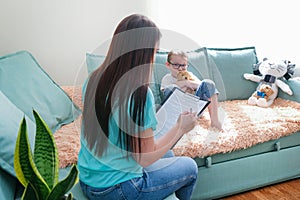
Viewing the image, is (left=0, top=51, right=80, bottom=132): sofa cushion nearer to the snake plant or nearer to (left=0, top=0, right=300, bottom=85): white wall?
(left=0, top=0, right=300, bottom=85): white wall

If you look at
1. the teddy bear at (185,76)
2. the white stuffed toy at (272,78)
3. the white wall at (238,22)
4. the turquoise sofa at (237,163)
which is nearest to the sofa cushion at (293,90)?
the white stuffed toy at (272,78)

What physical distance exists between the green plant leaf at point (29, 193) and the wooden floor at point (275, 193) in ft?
4.23

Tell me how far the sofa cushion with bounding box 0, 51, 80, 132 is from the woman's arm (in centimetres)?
53

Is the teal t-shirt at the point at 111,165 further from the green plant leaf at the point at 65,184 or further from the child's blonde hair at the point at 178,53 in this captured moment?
the green plant leaf at the point at 65,184

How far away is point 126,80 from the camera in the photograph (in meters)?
1.14

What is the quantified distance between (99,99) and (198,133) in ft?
2.09

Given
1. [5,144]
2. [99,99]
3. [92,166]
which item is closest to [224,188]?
[92,166]

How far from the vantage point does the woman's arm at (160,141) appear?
1.20m

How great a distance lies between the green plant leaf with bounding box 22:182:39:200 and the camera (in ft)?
2.79

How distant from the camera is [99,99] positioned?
116 centimetres

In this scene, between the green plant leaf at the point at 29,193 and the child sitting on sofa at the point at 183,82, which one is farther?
the child sitting on sofa at the point at 183,82

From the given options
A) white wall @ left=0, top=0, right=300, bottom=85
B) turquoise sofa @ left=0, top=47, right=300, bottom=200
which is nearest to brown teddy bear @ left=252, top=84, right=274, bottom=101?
turquoise sofa @ left=0, top=47, right=300, bottom=200

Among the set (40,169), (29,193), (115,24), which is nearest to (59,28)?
(115,24)

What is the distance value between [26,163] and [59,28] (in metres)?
1.66
